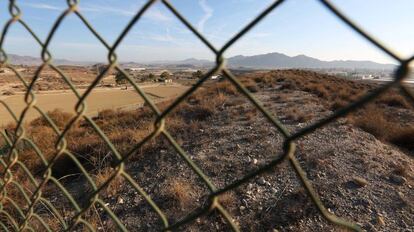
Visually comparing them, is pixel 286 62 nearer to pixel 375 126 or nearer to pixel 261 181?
pixel 375 126

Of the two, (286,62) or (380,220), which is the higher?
(380,220)

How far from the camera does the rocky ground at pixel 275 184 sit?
3.22 meters

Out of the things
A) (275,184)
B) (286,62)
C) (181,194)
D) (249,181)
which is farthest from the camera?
(286,62)

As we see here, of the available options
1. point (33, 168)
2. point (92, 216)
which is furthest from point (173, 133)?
point (92, 216)

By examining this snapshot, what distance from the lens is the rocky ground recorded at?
127 inches

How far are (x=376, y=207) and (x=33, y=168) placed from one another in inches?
201

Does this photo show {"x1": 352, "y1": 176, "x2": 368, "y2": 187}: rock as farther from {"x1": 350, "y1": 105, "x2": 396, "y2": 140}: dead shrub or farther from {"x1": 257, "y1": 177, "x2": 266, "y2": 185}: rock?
{"x1": 350, "y1": 105, "x2": 396, "y2": 140}: dead shrub

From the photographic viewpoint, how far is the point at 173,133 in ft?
22.2

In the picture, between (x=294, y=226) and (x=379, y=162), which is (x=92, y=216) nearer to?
(x=294, y=226)

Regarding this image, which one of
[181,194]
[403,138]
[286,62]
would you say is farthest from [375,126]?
[286,62]

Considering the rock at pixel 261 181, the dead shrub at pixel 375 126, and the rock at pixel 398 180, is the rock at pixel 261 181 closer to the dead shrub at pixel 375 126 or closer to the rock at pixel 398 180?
the rock at pixel 398 180

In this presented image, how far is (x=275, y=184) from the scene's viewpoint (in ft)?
12.9

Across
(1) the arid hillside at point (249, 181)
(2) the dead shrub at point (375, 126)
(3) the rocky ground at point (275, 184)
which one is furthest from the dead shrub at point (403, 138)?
(3) the rocky ground at point (275, 184)

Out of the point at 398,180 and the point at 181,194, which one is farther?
the point at 398,180
